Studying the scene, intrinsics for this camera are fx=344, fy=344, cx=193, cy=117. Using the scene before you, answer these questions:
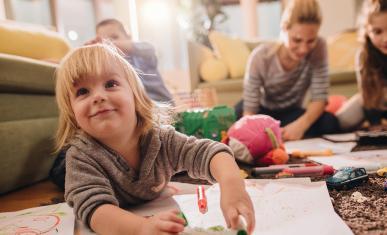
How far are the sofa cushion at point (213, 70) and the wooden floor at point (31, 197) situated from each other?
1.36 m

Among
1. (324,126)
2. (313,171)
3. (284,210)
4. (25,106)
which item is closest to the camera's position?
(284,210)

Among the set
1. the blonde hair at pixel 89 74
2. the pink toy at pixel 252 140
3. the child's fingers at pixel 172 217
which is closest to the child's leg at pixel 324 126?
the pink toy at pixel 252 140

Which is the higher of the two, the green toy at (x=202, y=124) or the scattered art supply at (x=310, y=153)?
the green toy at (x=202, y=124)

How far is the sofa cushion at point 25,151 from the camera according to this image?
0.90m

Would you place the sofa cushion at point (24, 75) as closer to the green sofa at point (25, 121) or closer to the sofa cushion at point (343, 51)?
the green sofa at point (25, 121)

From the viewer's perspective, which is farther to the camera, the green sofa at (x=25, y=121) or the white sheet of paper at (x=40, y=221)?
the green sofa at (x=25, y=121)

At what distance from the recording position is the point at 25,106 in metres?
0.98

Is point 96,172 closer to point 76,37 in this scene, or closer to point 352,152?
point 352,152

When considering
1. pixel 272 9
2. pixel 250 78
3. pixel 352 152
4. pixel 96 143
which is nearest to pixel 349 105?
pixel 250 78

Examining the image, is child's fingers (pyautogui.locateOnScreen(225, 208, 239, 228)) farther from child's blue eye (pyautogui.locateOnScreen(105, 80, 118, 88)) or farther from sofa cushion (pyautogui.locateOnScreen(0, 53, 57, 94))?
sofa cushion (pyautogui.locateOnScreen(0, 53, 57, 94))

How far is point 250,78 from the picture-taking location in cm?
147

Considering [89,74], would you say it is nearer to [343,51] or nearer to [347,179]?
[347,179]

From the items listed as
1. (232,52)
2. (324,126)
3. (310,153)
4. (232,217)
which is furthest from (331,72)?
(232,217)

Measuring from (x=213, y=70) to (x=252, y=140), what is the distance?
1271mm
